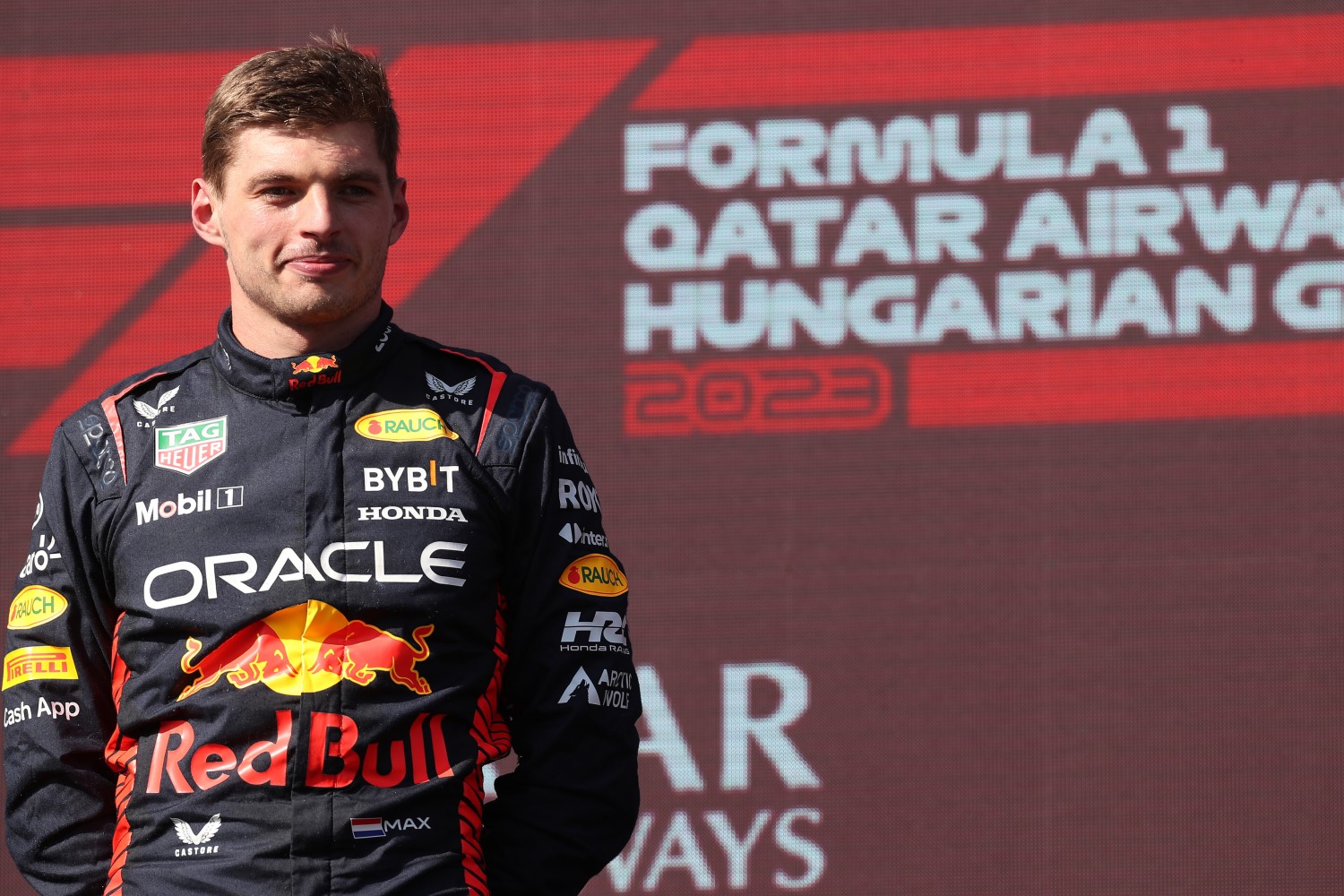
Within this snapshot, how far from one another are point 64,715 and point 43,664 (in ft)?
0.15

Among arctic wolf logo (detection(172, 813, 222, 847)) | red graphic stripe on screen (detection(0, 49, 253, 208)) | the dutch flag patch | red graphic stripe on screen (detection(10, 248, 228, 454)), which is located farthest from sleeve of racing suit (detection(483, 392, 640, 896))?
red graphic stripe on screen (detection(0, 49, 253, 208))

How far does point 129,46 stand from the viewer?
8.78 feet

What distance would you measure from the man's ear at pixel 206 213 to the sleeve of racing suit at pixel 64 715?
0.22 meters

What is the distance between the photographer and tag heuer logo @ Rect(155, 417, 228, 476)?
1.17 metres

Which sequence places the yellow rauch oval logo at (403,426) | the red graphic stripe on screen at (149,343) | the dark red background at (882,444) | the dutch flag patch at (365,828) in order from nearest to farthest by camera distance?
the dutch flag patch at (365,828) < the yellow rauch oval logo at (403,426) < the dark red background at (882,444) < the red graphic stripe on screen at (149,343)

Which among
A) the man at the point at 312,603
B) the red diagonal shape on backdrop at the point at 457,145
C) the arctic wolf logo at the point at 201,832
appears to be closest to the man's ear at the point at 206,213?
the man at the point at 312,603

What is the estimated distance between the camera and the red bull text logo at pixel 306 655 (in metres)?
1.10

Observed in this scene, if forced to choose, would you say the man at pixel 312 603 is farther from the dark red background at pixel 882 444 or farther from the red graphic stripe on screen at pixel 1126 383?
the red graphic stripe on screen at pixel 1126 383

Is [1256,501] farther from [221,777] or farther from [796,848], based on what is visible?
[221,777]

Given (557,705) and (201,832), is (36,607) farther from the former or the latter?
(557,705)

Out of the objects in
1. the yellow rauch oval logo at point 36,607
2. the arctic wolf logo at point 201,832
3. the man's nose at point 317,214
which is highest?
the man's nose at point 317,214

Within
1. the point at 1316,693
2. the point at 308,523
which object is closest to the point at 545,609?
the point at 308,523

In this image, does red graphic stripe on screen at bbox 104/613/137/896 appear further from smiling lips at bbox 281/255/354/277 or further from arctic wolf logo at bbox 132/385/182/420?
smiling lips at bbox 281/255/354/277

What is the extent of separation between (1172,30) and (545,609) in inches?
77.9
